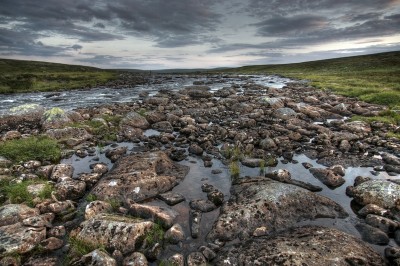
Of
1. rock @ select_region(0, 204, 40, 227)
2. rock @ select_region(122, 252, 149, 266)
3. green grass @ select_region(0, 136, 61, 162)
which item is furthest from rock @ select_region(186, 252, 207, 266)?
green grass @ select_region(0, 136, 61, 162)

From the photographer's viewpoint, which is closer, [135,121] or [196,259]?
[196,259]

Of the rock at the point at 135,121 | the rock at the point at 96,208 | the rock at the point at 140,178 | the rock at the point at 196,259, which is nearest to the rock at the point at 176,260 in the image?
the rock at the point at 196,259

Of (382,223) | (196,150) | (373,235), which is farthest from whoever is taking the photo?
(196,150)

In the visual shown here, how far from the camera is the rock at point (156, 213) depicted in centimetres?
870

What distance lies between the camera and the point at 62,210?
9.52 meters

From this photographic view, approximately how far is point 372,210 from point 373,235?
132 centimetres

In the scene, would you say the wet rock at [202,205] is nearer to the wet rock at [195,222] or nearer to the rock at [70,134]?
the wet rock at [195,222]

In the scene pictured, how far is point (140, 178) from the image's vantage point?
36.7ft

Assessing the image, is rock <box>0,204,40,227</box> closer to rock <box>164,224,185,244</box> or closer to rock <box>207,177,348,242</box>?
rock <box>164,224,185,244</box>

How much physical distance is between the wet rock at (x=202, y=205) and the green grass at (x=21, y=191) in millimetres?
5477

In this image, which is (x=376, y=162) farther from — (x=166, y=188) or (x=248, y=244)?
(x=166, y=188)

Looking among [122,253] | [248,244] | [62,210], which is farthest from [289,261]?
[62,210]

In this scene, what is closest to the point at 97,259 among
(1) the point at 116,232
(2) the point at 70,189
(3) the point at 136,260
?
(3) the point at 136,260

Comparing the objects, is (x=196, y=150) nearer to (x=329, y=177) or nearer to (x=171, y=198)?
(x=171, y=198)
